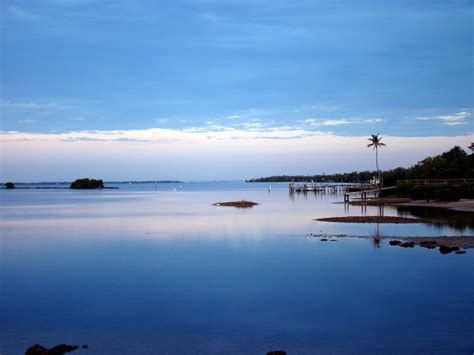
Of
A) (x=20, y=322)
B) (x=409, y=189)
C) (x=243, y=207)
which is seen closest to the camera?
(x=20, y=322)

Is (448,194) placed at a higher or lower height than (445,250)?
higher

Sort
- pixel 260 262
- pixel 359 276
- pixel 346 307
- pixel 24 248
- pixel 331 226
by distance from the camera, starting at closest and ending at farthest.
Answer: pixel 346 307
pixel 359 276
pixel 260 262
pixel 24 248
pixel 331 226

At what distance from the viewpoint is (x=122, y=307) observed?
1644 centimetres

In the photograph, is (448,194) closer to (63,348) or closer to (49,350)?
(63,348)

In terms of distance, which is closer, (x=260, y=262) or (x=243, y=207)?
(x=260, y=262)

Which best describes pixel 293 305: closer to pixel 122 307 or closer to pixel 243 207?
pixel 122 307

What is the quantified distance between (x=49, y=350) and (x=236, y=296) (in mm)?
7601

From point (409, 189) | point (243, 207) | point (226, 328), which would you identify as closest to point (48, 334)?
point (226, 328)

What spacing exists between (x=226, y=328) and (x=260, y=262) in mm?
11098

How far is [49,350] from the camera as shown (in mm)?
11758

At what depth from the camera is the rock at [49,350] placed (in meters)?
11.6

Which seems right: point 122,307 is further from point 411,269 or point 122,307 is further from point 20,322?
point 411,269

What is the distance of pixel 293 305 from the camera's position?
16516 millimetres

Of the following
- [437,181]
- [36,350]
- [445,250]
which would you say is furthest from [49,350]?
[437,181]
